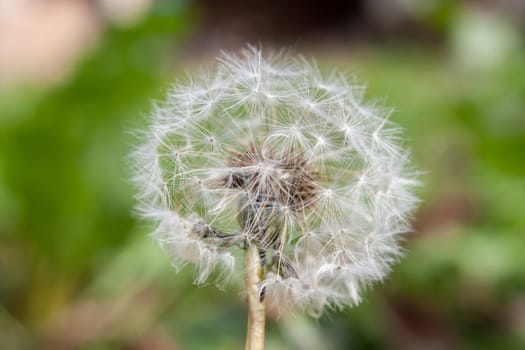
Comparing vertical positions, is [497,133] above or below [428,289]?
above

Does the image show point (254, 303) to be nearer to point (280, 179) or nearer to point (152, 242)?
point (280, 179)

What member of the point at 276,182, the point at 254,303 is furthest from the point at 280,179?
the point at 254,303

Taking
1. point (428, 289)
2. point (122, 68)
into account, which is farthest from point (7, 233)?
point (428, 289)

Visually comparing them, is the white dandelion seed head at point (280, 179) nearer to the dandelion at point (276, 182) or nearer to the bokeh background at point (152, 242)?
the dandelion at point (276, 182)

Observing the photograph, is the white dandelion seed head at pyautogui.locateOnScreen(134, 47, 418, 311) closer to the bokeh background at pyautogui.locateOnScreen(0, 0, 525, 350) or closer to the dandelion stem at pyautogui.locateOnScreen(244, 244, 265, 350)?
the dandelion stem at pyautogui.locateOnScreen(244, 244, 265, 350)

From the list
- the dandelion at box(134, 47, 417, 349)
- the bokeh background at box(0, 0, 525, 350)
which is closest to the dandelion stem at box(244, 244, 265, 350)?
the dandelion at box(134, 47, 417, 349)

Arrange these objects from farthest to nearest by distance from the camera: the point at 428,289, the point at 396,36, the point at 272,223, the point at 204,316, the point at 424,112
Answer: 1. the point at 396,36
2. the point at 424,112
3. the point at 428,289
4. the point at 204,316
5. the point at 272,223

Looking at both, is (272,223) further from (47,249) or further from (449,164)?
(449,164)
